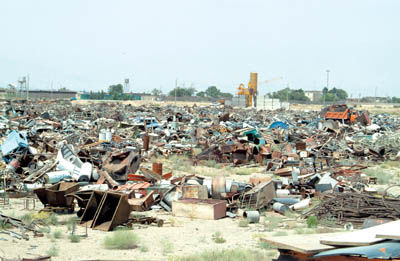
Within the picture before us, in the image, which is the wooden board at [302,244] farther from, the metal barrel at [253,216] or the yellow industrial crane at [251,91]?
the yellow industrial crane at [251,91]

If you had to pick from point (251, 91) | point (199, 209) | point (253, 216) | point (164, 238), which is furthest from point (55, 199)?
point (251, 91)

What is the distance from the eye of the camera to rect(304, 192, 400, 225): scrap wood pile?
9.42 m

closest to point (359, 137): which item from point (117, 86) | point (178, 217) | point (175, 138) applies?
point (175, 138)

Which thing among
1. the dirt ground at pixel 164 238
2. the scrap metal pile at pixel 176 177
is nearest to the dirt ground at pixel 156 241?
the dirt ground at pixel 164 238

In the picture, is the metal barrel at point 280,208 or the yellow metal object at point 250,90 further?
the yellow metal object at point 250,90

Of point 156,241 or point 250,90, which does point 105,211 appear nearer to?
point 156,241

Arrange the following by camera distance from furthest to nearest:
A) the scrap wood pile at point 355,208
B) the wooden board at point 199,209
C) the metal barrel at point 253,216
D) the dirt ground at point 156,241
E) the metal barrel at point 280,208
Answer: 1. the metal barrel at point 280,208
2. the wooden board at point 199,209
3. the metal barrel at point 253,216
4. the scrap wood pile at point 355,208
5. the dirt ground at point 156,241

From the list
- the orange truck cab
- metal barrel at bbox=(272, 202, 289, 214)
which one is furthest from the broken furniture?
the orange truck cab

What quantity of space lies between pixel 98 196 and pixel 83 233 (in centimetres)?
103

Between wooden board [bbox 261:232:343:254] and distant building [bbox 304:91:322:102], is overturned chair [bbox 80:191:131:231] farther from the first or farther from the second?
distant building [bbox 304:91:322:102]

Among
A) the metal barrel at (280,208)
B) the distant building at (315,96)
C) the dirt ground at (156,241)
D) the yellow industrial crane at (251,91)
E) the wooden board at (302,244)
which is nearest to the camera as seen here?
the wooden board at (302,244)

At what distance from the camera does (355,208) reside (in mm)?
9750

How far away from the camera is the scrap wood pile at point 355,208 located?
371 inches

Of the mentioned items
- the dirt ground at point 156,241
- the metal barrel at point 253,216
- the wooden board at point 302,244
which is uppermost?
the wooden board at point 302,244
